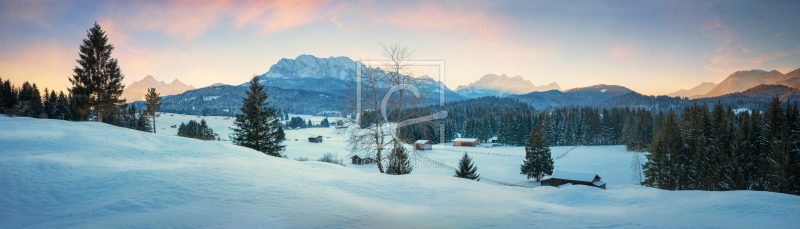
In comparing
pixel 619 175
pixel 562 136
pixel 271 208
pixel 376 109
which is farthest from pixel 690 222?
pixel 562 136

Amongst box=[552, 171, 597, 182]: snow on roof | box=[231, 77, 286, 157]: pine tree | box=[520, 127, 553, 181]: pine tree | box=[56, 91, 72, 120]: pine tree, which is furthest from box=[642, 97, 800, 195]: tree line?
box=[56, 91, 72, 120]: pine tree

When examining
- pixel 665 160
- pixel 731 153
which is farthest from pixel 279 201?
pixel 665 160

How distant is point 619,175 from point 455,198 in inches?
1612

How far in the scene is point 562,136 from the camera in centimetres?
8650

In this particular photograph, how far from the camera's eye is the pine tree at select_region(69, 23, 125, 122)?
29.4 m

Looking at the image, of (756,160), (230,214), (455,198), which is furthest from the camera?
(756,160)

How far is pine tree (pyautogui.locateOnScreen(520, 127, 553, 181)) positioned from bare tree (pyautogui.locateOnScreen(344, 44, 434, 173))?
1045 inches

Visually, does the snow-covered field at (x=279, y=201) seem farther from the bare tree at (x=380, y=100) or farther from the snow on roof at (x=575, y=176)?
the snow on roof at (x=575, y=176)

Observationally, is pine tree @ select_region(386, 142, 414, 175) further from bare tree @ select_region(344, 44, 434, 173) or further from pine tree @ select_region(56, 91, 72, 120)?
pine tree @ select_region(56, 91, 72, 120)

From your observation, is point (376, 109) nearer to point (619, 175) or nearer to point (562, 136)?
point (619, 175)

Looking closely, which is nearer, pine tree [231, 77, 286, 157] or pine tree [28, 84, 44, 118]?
pine tree [231, 77, 286, 157]

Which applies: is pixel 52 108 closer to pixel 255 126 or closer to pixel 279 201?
pixel 255 126

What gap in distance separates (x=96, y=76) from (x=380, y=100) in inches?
1279

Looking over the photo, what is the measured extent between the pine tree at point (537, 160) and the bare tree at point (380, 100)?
2654 cm
